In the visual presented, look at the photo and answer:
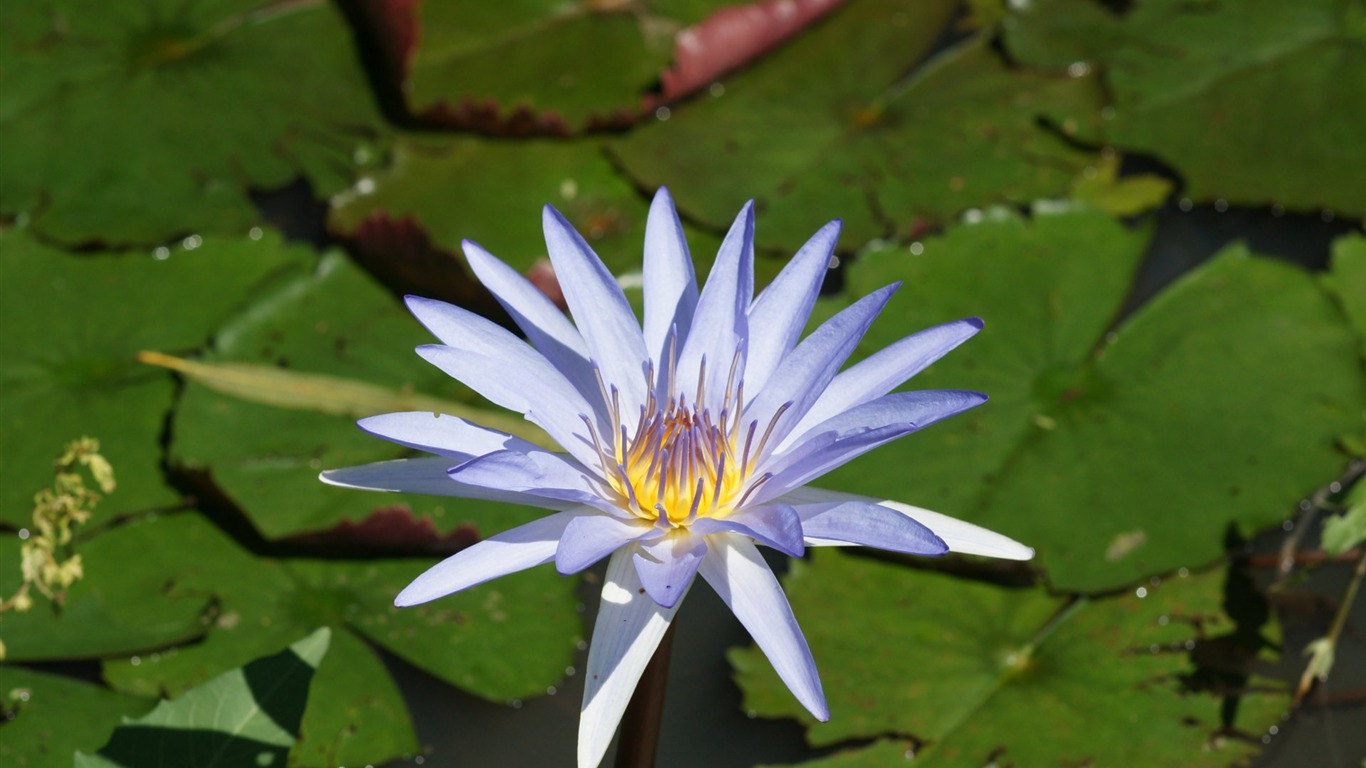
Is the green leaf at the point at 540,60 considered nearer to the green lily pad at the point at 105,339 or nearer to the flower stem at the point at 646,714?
the green lily pad at the point at 105,339

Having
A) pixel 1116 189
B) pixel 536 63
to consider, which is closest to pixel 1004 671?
pixel 1116 189

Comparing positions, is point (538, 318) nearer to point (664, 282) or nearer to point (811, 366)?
point (664, 282)

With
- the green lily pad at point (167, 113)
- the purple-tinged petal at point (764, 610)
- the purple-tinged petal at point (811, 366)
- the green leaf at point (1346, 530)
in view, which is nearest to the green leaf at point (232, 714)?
the purple-tinged petal at point (764, 610)

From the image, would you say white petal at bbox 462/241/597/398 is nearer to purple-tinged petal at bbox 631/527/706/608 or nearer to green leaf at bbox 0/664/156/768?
purple-tinged petal at bbox 631/527/706/608

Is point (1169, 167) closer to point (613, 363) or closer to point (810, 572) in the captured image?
point (810, 572)

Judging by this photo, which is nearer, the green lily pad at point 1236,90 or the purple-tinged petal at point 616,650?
the purple-tinged petal at point 616,650

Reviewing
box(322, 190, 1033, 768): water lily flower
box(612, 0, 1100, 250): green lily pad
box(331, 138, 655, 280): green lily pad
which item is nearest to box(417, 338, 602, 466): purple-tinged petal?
box(322, 190, 1033, 768): water lily flower
